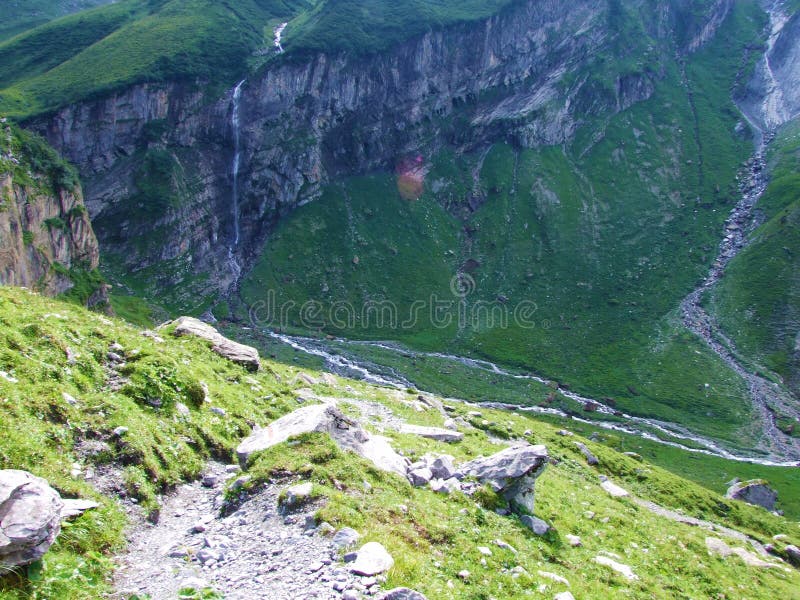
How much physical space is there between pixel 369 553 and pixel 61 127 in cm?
15334

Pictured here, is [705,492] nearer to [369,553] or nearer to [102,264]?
[369,553]

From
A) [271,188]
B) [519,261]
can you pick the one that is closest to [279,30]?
[271,188]

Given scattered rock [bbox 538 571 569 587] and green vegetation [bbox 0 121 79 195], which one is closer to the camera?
scattered rock [bbox 538 571 569 587]

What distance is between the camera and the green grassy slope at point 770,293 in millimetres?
99500

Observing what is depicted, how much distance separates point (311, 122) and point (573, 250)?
8982 cm

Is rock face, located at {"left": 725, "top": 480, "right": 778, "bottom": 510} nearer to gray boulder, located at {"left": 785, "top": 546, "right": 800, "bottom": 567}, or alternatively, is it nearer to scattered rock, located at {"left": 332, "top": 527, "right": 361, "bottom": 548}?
gray boulder, located at {"left": 785, "top": 546, "right": 800, "bottom": 567}

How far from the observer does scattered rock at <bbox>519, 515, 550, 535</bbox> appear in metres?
16.7

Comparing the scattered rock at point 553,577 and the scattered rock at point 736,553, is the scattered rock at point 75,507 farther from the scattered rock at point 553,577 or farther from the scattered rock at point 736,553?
the scattered rock at point 736,553

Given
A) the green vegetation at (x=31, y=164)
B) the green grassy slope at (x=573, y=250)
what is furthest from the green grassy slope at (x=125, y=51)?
the green grassy slope at (x=573, y=250)

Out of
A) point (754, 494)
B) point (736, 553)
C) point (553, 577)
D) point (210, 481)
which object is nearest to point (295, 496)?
point (210, 481)

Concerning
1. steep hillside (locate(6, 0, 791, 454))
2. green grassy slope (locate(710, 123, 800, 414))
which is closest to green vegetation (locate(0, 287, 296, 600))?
steep hillside (locate(6, 0, 791, 454))

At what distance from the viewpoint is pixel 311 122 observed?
154 m

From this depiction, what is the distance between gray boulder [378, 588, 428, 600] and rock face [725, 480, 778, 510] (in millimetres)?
59565

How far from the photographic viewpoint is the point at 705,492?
41.4 metres
